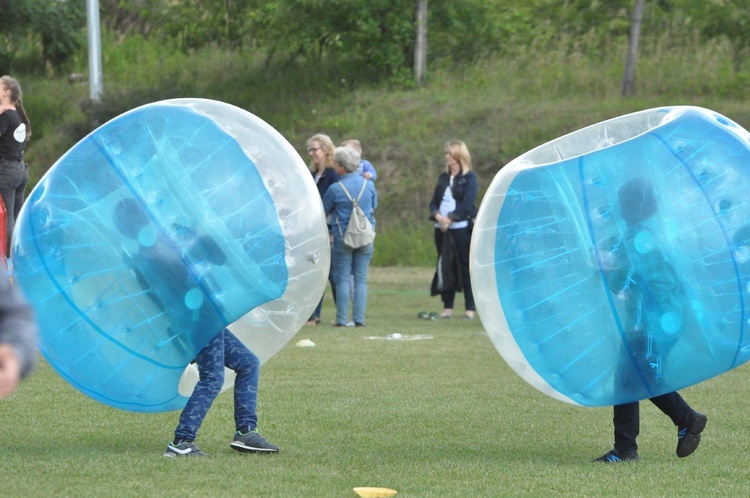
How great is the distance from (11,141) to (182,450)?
4966 millimetres

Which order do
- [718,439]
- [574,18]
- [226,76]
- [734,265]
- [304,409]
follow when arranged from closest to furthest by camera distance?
[734,265]
[718,439]
[304,409]
[226,76]
[574,18]

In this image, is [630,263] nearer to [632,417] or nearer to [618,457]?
[632,417]

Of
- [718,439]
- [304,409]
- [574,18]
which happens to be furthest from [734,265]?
[574,18]

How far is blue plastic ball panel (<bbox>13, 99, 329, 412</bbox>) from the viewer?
526 centimetres

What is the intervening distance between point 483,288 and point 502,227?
1.06ft

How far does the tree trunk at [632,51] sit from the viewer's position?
2464 cm

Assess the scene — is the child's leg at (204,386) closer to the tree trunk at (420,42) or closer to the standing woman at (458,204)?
the standing woman at (458,204)

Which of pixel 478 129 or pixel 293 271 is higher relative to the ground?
pixel 293 271

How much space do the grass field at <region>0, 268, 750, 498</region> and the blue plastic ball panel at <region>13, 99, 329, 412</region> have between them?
54 centimetres

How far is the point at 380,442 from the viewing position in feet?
20.1

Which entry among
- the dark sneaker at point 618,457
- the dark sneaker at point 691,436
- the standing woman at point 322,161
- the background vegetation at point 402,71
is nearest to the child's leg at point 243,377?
the dark sneaker at point 618,457

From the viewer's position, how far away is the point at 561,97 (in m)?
25.5

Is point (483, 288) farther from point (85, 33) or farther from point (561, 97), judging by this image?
point (85, 33)

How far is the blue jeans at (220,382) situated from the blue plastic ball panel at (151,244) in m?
0.16
